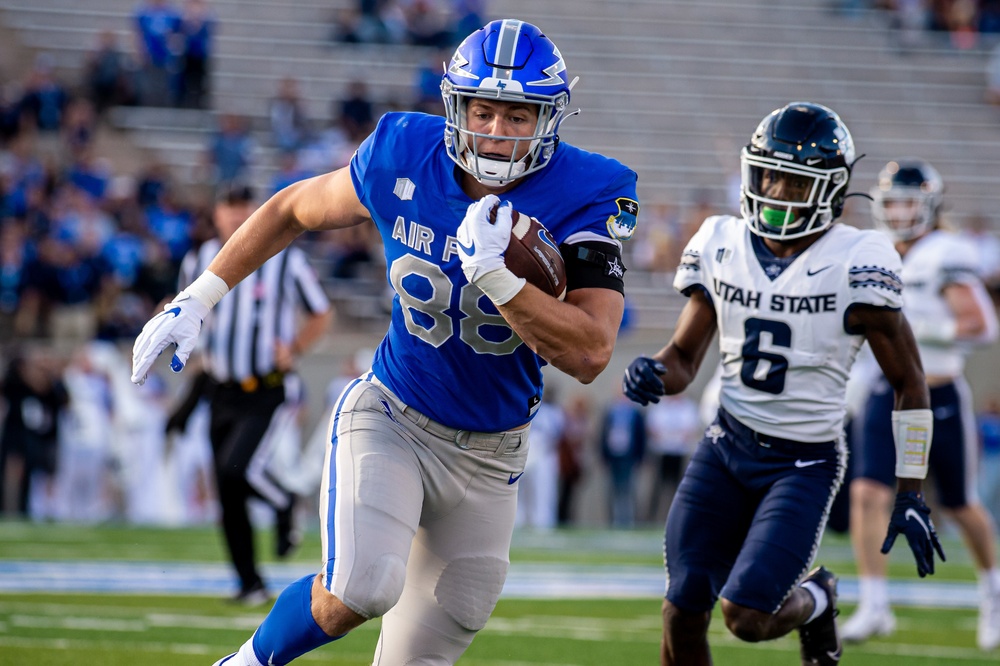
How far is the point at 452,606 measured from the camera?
11.5 ft

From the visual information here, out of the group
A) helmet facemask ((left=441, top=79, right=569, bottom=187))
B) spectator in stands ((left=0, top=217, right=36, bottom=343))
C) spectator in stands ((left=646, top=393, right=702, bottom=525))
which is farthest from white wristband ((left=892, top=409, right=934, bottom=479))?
spectator in stands ((left=0, top=217, right=36, bottom=343))

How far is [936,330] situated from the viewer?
621cm

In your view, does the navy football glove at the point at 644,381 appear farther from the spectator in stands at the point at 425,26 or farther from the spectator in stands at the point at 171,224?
the spectator in stands at the point at 425,26

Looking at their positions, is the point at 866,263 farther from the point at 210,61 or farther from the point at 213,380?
the point at 210,61

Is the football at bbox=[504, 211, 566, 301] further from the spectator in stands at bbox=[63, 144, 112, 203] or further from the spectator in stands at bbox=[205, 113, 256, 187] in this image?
the spectator in stands at bbox=[205, 113, 256, 187]

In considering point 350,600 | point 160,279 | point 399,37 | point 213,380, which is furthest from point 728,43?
point 350,600

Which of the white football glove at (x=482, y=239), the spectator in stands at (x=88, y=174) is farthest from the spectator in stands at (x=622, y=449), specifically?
the white football glove at (x=482, y=239)

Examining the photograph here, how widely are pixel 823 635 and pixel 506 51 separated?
2.00 meters

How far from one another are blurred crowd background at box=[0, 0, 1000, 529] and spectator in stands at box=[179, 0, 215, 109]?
3 cm

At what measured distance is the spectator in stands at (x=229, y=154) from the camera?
15008 mm

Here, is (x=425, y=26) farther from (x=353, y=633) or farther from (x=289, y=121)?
(x=353, y=633)

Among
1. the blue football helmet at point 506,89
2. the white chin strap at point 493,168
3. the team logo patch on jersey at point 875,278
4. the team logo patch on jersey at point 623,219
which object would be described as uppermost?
the blue football helmet at point 506,89

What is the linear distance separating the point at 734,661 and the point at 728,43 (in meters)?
14.0

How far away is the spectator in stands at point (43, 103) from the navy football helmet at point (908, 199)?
11.1 meters
